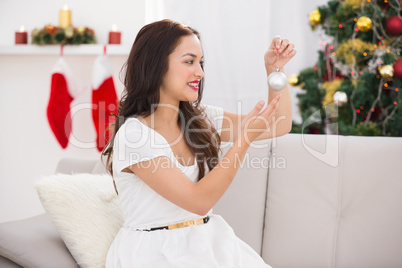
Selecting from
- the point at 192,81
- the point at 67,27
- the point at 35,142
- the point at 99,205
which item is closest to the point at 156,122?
the point at 192,81

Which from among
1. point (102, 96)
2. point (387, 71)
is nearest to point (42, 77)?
point (102, 96)

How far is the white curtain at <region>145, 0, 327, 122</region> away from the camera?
303cm

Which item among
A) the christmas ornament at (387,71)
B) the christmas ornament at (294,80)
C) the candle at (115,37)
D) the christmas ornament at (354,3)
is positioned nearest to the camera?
the christmas ornament at (387,71)

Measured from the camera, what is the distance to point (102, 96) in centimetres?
317

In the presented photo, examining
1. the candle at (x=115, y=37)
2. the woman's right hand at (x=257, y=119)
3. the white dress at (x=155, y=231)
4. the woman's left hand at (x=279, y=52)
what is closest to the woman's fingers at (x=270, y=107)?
the woman's right hand at (x=257, y=119)

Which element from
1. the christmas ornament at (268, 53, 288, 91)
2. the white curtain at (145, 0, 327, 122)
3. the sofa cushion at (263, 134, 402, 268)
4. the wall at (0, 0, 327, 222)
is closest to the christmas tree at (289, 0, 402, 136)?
the white curtain at (145, 0, 327, 122)

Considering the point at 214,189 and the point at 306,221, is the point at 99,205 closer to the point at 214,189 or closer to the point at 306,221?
the point at 214,189

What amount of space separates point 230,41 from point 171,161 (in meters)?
1.78

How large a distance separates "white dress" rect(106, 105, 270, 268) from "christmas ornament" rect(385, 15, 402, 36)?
5.22 feet

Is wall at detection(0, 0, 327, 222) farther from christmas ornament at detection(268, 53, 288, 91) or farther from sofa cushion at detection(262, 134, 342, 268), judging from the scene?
christmas ornament at detection(268, 53, 288, 91)

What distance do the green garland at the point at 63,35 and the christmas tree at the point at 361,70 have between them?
4.54 ft

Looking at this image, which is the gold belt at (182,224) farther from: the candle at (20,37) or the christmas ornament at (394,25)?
the candle at (20,37)

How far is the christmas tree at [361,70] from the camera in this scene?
2.60 metres

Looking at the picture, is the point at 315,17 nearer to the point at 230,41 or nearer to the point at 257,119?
the point at 230,41
